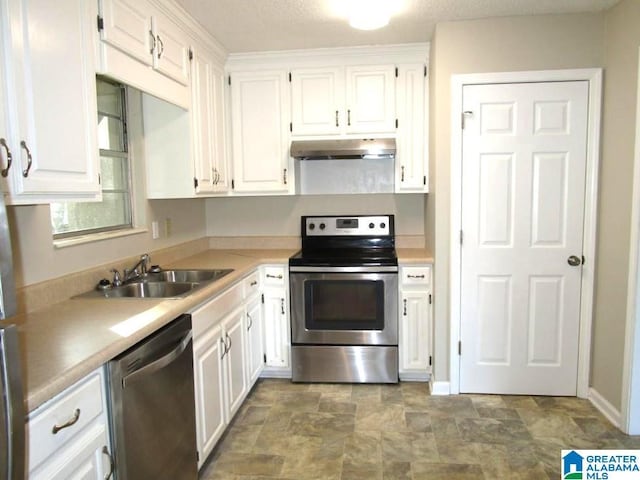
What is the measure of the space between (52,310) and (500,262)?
2.54m

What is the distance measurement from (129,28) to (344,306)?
2.09m

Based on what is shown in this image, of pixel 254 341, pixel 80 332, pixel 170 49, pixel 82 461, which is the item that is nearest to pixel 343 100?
pixel 170 49

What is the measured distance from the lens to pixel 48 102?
1.51 m

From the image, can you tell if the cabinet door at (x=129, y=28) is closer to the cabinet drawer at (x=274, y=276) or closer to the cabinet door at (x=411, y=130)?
the cabinet drawer at (x=274, y=276)

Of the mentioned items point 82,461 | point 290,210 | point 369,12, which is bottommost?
point 82,461

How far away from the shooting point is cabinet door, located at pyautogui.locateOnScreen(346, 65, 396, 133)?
3.24 m

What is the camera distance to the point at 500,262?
2924 millimetres

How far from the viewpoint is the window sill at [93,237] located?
2.09m

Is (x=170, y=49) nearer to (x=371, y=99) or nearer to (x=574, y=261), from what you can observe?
(x=371, y=99)

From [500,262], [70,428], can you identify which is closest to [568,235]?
[500,262]

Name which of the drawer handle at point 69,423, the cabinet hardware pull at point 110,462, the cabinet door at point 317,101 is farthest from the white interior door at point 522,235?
the drawer handle at point 69,423

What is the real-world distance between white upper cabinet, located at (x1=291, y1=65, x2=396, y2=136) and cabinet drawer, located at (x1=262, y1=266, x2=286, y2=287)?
1.03m

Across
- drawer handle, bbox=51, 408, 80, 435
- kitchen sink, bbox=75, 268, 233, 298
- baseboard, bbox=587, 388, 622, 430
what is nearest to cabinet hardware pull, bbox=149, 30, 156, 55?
kitchen sink, bbox=75, 268, 233, 298

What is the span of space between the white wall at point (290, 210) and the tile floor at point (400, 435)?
1.34 meters
